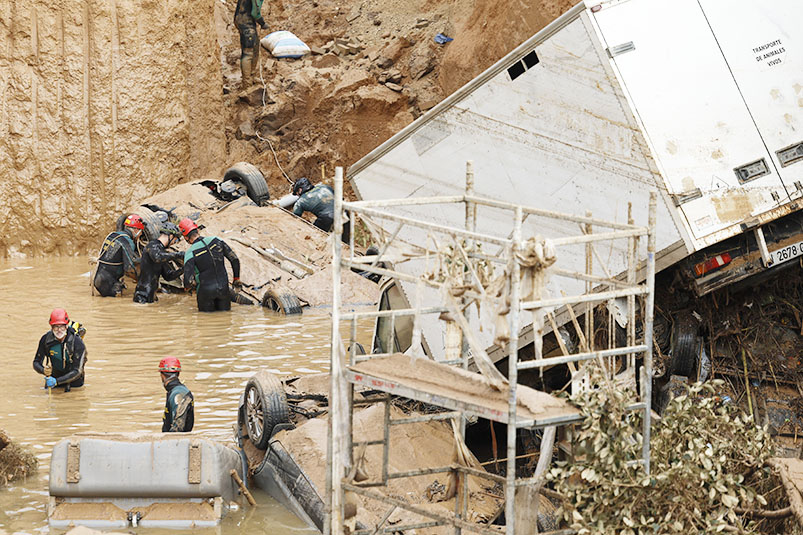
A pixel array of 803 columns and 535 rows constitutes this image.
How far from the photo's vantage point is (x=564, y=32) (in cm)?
938

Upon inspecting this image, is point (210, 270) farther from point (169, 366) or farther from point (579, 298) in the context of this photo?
point (579, 298)

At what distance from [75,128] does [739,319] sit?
52.2ft

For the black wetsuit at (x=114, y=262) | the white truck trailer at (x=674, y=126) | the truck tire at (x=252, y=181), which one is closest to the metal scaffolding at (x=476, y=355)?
the white truck trailer at (x=674, y=126)

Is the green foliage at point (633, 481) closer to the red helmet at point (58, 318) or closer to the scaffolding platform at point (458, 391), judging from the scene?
the scaffolding platform at point (458, 391)

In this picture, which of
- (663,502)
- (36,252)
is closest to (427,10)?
(36,252)

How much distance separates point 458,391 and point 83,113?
55.8 ft

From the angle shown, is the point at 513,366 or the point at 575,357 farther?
the point at 575,357

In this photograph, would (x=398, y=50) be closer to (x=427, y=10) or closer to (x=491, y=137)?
(x=427, y=10)

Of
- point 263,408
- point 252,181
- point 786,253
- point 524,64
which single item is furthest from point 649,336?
point 252,181

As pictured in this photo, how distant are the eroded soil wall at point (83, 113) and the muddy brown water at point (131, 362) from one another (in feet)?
6.75

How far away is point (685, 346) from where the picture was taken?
964 centimetres

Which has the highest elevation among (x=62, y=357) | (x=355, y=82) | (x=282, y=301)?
(x=355, y=82)

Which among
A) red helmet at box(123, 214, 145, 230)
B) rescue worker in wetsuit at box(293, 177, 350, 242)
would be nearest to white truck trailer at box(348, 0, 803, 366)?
red helmet at box(123, 214, 145, 230)

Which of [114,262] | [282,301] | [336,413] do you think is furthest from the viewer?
[114,262]
